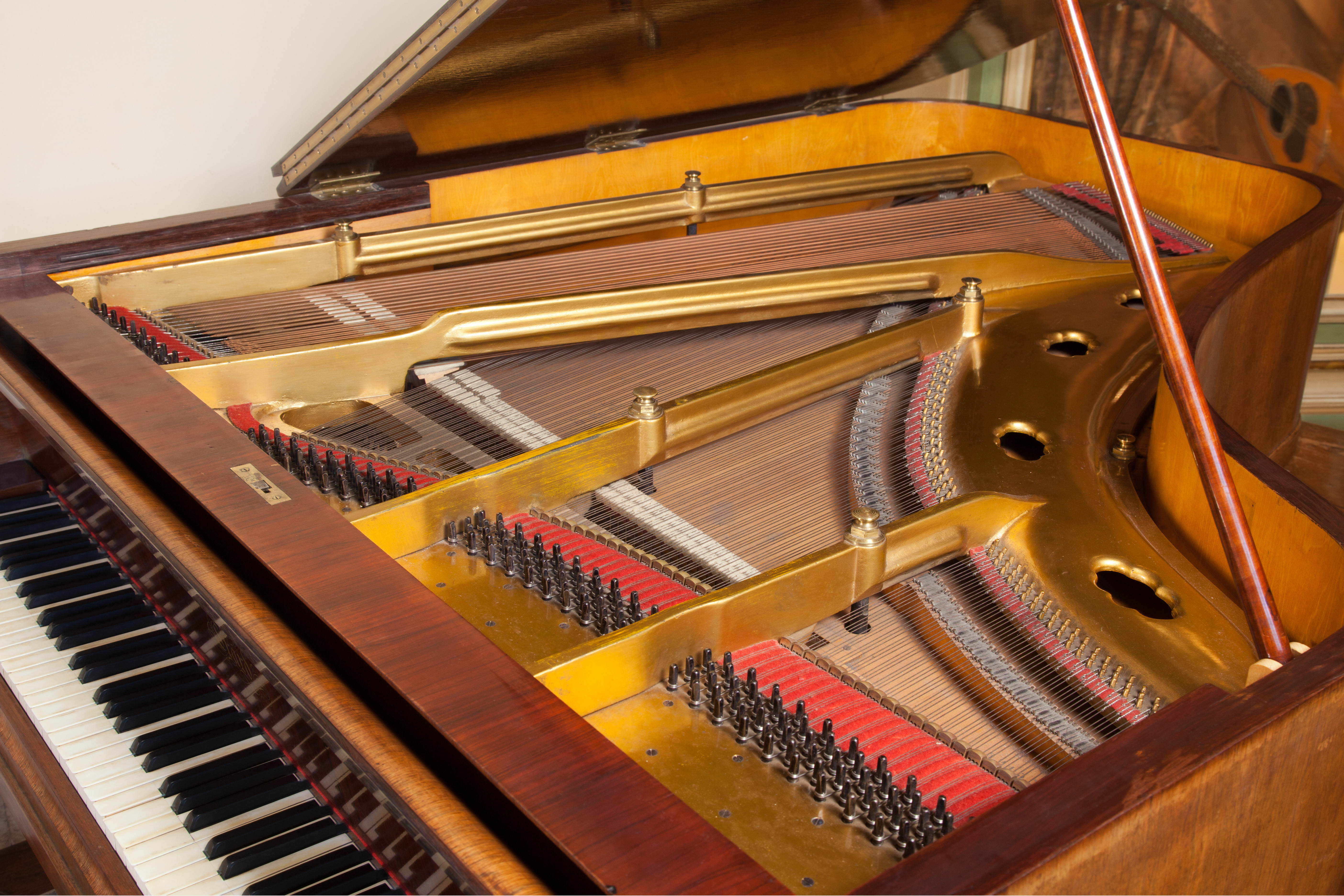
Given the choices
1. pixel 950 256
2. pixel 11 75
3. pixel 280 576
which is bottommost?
pixel 280 576

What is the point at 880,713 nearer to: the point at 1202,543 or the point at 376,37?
the point at 1202,543

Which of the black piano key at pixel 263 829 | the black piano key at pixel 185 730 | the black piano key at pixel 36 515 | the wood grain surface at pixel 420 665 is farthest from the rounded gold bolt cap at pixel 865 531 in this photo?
the black piano key at pixel 36 515

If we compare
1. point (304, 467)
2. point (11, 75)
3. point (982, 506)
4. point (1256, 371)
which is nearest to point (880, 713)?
point (982, 506)

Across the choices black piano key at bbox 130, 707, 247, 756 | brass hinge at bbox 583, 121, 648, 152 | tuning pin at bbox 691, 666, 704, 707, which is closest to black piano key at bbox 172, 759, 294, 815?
black piano key at bbox 130, 707, 247, 756

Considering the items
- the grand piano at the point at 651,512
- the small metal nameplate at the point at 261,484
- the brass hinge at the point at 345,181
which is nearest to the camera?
the grand piano at the point at 651,512

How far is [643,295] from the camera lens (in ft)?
9.12

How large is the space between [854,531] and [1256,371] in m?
1.86

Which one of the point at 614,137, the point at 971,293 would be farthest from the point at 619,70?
the point at 971,293

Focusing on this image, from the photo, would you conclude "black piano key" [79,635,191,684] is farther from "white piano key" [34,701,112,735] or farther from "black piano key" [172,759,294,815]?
"black piano key" [172,759,294,815]

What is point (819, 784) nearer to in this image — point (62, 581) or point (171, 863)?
point (171, 863)

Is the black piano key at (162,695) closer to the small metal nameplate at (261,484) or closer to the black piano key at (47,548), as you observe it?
the small metal nameplate at (261,484)

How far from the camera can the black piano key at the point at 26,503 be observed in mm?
2414

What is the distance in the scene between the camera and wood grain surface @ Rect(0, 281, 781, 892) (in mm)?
1188

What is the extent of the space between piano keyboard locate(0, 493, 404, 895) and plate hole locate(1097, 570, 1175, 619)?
1422mm
